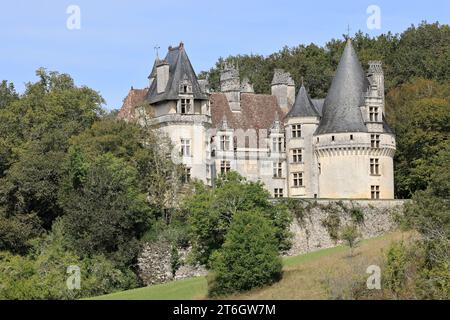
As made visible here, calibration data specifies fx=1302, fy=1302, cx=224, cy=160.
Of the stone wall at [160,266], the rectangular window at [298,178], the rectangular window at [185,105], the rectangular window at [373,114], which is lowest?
the stone wall at [160,266]

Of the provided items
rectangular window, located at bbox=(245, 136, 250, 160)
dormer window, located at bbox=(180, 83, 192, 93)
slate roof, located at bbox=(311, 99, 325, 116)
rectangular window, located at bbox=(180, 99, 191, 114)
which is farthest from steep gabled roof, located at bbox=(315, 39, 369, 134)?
dormer window, located at bbox=(180, 83, 192, 93)

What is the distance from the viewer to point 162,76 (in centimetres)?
6688

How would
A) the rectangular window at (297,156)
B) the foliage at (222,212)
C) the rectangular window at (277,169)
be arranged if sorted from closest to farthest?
1. the foliage at (222,212)
2. the rectangular window at (297,156)
3. the rectangular window at (277,169)

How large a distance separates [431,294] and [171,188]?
22.3m

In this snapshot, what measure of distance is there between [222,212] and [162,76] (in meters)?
12.3

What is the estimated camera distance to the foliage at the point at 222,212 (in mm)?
56531

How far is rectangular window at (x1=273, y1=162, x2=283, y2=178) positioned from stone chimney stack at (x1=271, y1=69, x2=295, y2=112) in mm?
3617

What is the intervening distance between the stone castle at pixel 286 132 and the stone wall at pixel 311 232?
5.61ft

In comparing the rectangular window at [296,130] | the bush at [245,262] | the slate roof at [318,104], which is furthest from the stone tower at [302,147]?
the bush at [245,262]

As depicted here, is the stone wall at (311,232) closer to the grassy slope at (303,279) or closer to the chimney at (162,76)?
the grassy slope at (303,279)

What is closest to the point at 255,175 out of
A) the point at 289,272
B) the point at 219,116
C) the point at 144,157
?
the point at 219,116

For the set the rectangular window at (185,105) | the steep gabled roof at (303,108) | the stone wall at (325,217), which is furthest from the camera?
the steep gabled roof at (303,108)

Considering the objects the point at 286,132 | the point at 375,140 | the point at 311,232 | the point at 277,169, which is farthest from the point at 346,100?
the point at 311,232

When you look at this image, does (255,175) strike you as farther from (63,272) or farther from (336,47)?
(336,47)
